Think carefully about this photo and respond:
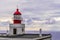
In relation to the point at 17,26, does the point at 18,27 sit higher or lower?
lower

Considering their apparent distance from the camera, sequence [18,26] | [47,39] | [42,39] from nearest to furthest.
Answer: [42,39] < [47,39] < [18,26]

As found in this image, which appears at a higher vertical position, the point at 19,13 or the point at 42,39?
the point at 19,13

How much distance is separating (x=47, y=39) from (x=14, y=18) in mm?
5077

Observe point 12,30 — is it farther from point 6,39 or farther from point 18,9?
point 6,39

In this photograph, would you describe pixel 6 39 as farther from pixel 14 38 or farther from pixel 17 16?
pixel 17 16

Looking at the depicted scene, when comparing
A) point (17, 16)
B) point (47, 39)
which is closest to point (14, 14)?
point (17, 16)

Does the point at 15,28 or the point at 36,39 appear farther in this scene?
the point at 15,28

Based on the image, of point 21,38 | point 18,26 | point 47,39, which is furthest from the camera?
point 18,26

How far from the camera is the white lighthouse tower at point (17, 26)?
29.2 m

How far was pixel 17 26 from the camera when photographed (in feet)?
95.8

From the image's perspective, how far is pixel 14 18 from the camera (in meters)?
30.1

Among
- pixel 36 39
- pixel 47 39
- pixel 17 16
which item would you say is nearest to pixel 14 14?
pixel 17 16

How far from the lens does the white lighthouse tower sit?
29219 mm

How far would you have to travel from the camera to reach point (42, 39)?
25312 millimetres
